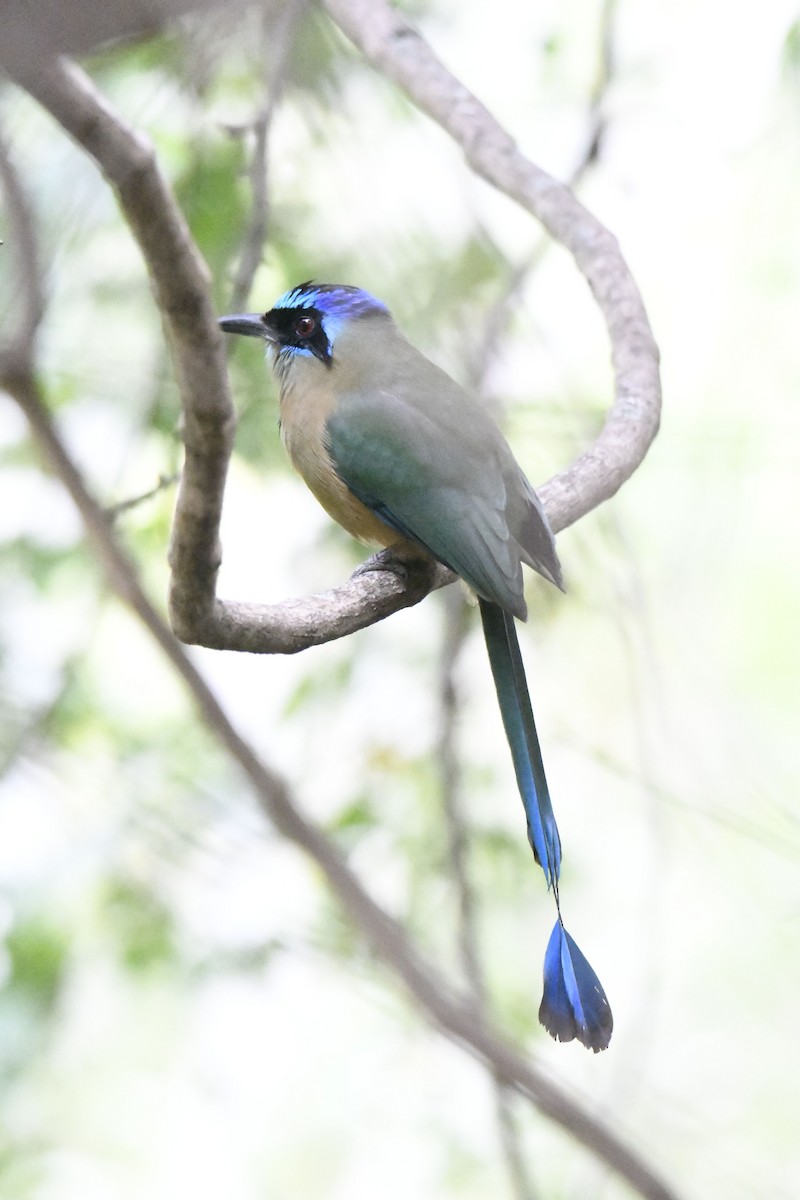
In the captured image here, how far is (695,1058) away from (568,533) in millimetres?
2385

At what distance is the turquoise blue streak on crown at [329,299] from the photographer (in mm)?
2709

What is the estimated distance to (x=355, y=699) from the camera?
3414 mm

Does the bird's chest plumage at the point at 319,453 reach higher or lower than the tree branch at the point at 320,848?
higher

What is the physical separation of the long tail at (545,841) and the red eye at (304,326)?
0.80 metres

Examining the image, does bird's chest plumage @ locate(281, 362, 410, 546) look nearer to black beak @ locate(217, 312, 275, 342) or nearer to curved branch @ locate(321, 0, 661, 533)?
black beak @ locate(217, 312, 275, 342)

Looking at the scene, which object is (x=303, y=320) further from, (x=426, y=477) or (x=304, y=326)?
(x=426, y=477)

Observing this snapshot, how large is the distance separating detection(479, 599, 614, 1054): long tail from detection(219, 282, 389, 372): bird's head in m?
0.77

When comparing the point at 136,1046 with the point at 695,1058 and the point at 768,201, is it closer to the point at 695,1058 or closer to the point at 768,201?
the point at 695,1058

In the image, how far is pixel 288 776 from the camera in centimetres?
336

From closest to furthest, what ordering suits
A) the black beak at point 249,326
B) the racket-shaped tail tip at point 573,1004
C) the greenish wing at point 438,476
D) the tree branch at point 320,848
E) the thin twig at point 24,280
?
the racket-shaped tail tip at point 573,1004
the thin twig at point 24,280
the greenish wing at point 438,476
the tree branch at point 320,848
the black beak at point 249,326

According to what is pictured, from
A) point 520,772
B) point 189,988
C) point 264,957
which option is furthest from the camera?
point 189,988

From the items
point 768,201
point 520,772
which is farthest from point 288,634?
point 768,201

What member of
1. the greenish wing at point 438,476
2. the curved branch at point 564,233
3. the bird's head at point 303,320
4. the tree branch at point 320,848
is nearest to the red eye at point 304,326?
the bird's head at point 303,320

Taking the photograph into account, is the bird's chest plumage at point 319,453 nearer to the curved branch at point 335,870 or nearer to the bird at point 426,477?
the bird at point 426,477
